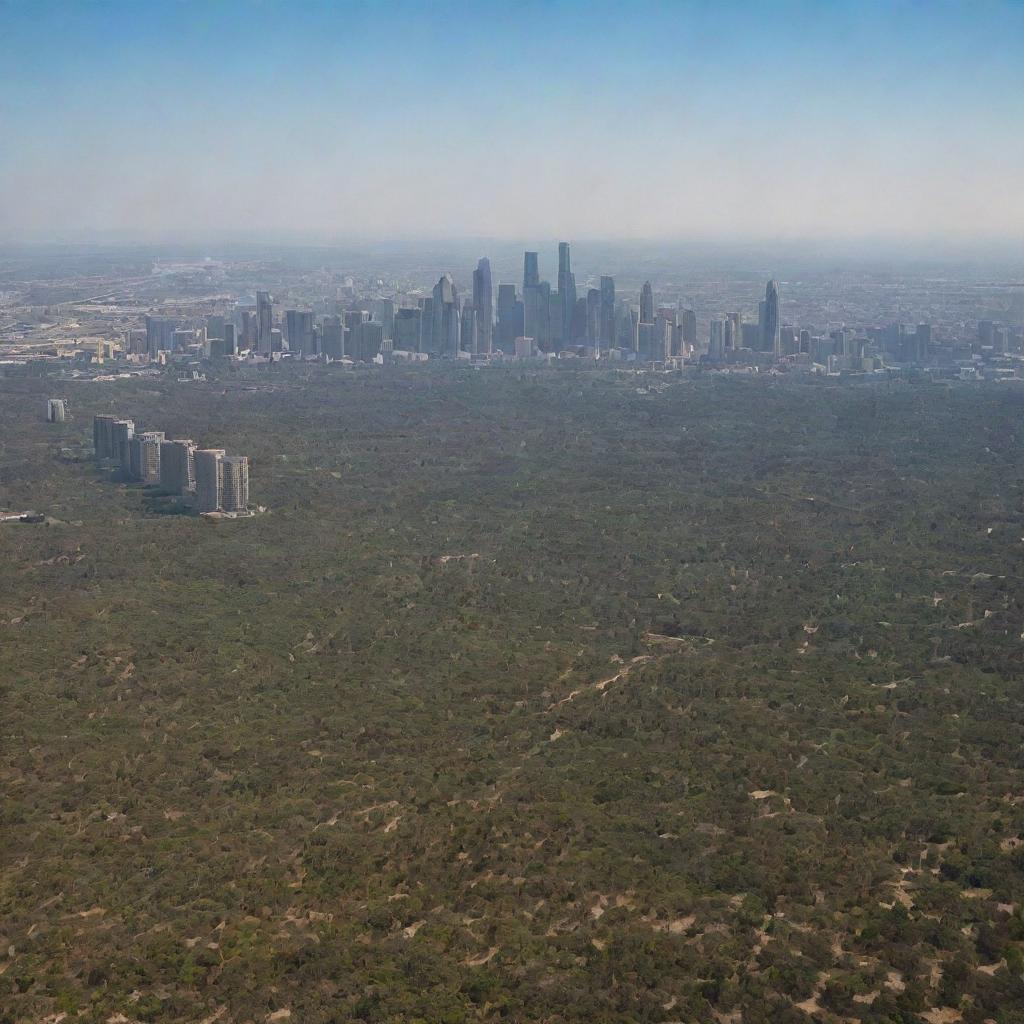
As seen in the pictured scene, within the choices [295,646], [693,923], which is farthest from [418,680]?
[693,923]

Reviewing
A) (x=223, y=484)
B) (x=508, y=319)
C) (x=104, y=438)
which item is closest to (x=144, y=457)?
(x=104, y=438)

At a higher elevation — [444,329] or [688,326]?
[688,326]

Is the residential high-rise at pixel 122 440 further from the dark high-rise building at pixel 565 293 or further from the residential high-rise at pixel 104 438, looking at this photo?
the dark high-rise building at pixel 565 293

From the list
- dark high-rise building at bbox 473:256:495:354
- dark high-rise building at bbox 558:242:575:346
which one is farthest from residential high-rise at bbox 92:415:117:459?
dark high-rise building at bbox 558:242:575:346

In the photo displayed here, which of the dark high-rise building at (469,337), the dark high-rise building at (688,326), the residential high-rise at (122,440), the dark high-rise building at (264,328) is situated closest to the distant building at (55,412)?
the residential high-rise at (122,440)

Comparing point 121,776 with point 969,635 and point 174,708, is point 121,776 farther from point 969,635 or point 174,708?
point 969,635

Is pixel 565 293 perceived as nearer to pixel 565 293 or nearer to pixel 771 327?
pixel 565 293
